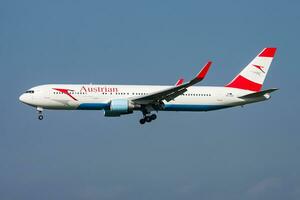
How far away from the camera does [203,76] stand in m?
68.0

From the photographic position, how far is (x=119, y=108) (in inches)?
2842

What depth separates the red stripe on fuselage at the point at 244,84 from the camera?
79.4m

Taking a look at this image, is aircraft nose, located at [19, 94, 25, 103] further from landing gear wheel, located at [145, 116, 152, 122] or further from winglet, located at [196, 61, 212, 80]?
winglet, located at [196, 61, 212, 80]

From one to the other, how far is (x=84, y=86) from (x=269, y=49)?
70.5 feet

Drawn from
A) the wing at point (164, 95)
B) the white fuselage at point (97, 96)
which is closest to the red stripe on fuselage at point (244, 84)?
the white fuselage at point (97, 96)

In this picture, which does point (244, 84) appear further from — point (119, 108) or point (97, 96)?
point (97, 96)

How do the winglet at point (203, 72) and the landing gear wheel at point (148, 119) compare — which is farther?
the landing gear wheel at point (148, 119)

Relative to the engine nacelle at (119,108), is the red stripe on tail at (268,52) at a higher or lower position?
higher

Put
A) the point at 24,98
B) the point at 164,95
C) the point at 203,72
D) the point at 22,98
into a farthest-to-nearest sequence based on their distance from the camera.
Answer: the point at 22,98, the point at 24,98, the point at 164,95, the point at 203,72

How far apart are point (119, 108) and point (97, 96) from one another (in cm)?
278

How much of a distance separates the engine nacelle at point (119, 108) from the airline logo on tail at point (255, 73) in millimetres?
12160

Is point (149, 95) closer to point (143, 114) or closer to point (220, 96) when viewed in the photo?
point (143, 114)

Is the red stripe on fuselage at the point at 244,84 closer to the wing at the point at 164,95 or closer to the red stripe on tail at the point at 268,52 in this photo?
the red stripe on tail at the point at 268,52

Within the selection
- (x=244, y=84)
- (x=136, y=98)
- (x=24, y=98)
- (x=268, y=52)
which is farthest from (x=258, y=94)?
(x=24, y=98)
